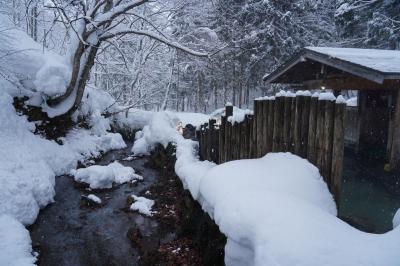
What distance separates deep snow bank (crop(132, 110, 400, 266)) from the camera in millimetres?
2529

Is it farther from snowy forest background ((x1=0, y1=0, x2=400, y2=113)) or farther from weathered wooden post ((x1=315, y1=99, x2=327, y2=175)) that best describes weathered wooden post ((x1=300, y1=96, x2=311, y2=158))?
snowy forest background ((x1=0, y1=0, x2=400, y2=113))

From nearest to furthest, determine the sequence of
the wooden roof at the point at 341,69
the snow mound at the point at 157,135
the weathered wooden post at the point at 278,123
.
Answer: the weathered wooden post at the point at 278,123
the wooden roof at the point at 341,69
the snow mound at the point at 157,135

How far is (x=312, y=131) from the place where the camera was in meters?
4.23

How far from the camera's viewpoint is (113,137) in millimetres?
15531

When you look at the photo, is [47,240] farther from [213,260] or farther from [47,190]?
[213,260]

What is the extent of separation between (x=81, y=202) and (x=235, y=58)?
22.2 m

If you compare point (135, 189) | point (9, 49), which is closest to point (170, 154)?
point (135, 189)

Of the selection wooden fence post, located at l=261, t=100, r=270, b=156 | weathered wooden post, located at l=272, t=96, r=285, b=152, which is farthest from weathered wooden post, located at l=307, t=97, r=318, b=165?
wooden fence post, located at l=261, t=100, r=270, b=156

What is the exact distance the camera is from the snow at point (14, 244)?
4.90 meters

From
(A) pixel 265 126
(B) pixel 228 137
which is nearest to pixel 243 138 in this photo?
(B) pixel 228 137

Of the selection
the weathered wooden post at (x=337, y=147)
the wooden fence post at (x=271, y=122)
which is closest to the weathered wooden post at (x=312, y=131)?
the weathered wooden post at (x=337, y=147)

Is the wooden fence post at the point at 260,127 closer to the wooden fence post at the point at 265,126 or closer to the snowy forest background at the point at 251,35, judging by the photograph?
the wooden fence post at the point at 265,126

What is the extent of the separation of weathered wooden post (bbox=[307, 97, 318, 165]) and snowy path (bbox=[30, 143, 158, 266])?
11.8 feet

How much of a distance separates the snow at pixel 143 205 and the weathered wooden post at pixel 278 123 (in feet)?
13.1
